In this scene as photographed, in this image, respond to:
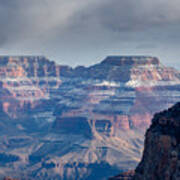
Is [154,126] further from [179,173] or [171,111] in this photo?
[179,173]

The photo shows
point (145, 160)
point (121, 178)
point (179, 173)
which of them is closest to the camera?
point (179, 173)

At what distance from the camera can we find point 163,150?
31062 mm

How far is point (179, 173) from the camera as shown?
98.2ft

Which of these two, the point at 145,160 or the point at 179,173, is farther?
the point at 145,160

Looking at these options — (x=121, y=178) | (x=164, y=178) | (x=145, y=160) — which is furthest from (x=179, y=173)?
(x=121, y=178)

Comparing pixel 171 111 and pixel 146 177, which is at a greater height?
pixel 171 111

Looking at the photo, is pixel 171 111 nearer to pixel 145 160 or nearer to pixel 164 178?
pixel 145 160

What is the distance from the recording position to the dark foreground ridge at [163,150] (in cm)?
3041

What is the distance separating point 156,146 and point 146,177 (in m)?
1.17

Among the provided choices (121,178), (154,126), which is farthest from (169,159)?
(121,178)

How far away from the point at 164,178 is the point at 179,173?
0.64 metres

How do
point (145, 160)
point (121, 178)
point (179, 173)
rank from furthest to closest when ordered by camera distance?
point (121, 178)
point (145, 160)
point (179, 173)

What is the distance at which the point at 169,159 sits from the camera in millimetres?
30578

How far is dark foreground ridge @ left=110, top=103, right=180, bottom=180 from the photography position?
30.4 metres
